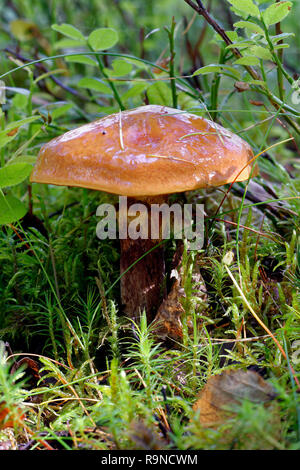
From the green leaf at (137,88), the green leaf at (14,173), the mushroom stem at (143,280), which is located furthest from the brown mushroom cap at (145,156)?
the green leaf at (137,88)

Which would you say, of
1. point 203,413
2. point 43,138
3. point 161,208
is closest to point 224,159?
point 161,208

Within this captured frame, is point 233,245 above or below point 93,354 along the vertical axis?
above

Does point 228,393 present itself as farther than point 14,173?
No

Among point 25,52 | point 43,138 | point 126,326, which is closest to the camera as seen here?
point 126,326

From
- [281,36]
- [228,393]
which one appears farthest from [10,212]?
[281,36]

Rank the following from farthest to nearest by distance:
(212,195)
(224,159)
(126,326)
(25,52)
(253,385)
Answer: (25,52) → (212,195) → (126,326) → (224,159) → (253,385)

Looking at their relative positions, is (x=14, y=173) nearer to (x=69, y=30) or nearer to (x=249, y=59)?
(x=69, y=30)

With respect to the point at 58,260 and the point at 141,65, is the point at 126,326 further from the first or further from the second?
the point at 141,65
